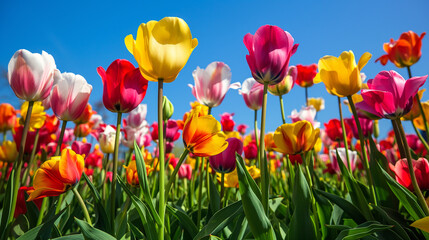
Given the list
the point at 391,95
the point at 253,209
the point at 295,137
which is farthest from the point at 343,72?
the point at 253,209

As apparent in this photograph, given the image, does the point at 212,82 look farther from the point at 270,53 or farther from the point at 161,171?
the point at 161,171

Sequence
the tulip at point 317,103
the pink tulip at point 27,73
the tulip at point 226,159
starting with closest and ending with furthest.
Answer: the pink tulip at point 27,73, the tulip at point 226,159, the tulip at point 317,103

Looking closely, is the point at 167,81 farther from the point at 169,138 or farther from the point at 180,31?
the point at 169,138

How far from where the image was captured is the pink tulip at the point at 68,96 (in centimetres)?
106

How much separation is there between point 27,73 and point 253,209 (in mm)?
963

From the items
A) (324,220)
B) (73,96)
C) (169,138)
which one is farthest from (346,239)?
(169,138)

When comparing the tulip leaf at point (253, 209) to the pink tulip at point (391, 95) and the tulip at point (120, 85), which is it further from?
the pink tulip at point (391, 95)

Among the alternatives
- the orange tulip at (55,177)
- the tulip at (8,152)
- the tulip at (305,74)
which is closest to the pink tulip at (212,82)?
the orange tulip at (55,177)

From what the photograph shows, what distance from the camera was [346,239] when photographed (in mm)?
763

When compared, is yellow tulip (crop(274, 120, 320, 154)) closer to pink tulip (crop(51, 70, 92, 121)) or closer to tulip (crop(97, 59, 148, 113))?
tulip (crop(97, 59, 148, 113))

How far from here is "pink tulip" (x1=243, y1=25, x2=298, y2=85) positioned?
3.06ft

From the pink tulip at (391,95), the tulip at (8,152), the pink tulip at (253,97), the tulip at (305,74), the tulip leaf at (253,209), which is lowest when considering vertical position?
the tulip leaf at (253,209)

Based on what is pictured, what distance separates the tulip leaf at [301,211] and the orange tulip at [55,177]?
0.69 metres

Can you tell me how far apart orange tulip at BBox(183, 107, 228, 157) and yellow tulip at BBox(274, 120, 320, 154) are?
292 mm
